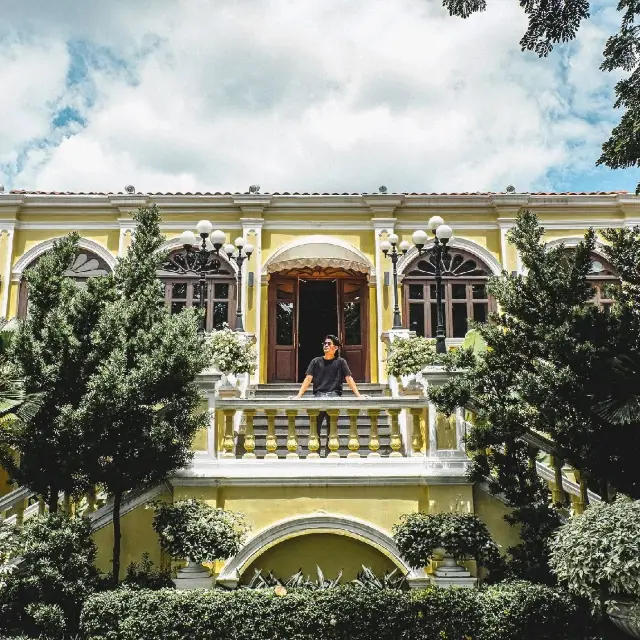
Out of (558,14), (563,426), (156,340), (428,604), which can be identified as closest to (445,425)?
(563,426)

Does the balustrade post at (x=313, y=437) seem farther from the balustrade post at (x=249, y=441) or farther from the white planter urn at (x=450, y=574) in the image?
the white planter urn at (x=450, y=574)

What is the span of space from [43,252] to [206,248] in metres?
4.45

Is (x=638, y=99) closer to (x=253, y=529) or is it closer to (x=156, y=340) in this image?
(x=156, y=340)

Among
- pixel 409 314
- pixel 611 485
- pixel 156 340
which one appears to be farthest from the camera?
pixel 409 314

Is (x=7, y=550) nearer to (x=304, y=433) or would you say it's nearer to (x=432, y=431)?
(x=304, y=433)

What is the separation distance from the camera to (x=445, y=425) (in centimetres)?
779

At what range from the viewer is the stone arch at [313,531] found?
24.2 feet

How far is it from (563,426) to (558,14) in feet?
15.7

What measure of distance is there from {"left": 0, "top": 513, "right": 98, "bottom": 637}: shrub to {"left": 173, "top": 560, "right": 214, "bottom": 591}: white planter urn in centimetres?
85

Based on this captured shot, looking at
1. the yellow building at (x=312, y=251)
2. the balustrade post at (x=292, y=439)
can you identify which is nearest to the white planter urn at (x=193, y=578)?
the balustrade post at (x=292, y=439)

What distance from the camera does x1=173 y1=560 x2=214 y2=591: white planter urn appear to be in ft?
22.8

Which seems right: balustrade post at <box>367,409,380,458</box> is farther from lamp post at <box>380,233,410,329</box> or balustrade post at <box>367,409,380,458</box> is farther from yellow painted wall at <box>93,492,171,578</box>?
lamp post at <box>380,233,410,329</box>

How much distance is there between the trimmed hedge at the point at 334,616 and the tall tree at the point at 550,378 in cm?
103

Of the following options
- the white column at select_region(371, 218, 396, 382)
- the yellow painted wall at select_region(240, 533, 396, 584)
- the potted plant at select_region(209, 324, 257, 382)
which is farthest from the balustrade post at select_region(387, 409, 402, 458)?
the white column at select_region(371, 218, 396, 382)
